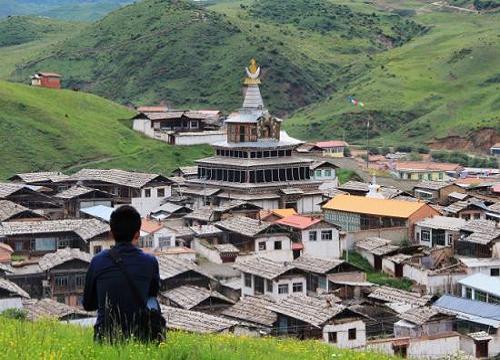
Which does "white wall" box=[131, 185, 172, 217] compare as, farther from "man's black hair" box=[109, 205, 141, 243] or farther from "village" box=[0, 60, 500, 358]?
"man's black hair" box=[109, 205, 141, 243]

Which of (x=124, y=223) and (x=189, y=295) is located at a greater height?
(x=124, y=223)

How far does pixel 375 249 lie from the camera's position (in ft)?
156

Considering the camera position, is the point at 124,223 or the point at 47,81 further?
the point at 47,81

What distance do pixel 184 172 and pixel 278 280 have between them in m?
28.2

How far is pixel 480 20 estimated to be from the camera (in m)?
161

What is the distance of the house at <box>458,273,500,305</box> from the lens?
1531 inches

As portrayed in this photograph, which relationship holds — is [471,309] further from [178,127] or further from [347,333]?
[178,127]

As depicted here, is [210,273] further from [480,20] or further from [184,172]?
[480,20]

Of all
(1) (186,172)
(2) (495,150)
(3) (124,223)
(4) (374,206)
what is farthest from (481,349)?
(2) (495,150)

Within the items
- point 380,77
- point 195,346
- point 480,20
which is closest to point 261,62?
point 380,77

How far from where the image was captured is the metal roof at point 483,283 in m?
39.1

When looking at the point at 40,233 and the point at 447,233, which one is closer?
the point at 40,233

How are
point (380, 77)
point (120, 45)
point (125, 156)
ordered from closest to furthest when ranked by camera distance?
1. point (125, 156)
2. point (380, 77)
3. point (120, 45)

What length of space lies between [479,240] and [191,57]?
93.1 meters
